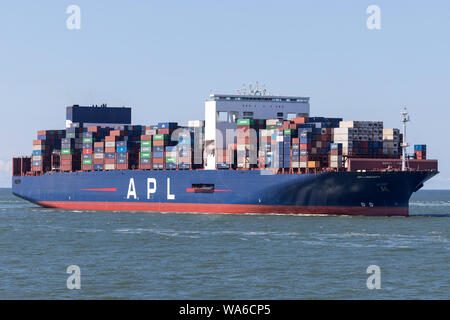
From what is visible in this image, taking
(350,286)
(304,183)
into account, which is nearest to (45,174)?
(304,183)

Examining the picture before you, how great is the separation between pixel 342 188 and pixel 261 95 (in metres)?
19.8

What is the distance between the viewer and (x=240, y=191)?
67312 millimetres

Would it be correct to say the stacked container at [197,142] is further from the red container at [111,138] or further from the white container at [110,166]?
the white container at [110,166]

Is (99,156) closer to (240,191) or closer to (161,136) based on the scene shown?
(161,136)

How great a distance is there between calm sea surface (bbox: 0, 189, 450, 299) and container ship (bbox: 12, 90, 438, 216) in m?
3.35

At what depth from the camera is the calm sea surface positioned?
91.9 feet

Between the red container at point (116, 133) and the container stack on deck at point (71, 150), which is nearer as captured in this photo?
the red container at point (116, 133)

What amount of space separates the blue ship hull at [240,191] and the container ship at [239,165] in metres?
0.09

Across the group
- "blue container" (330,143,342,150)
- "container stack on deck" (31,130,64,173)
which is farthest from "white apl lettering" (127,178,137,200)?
"blue container" (330,143,342,150)

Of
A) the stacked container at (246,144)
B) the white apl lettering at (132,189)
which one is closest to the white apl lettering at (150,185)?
Answer: the white apl lettering at (132,189)

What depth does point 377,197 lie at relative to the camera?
61.5 m

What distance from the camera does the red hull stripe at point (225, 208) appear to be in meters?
62.3
